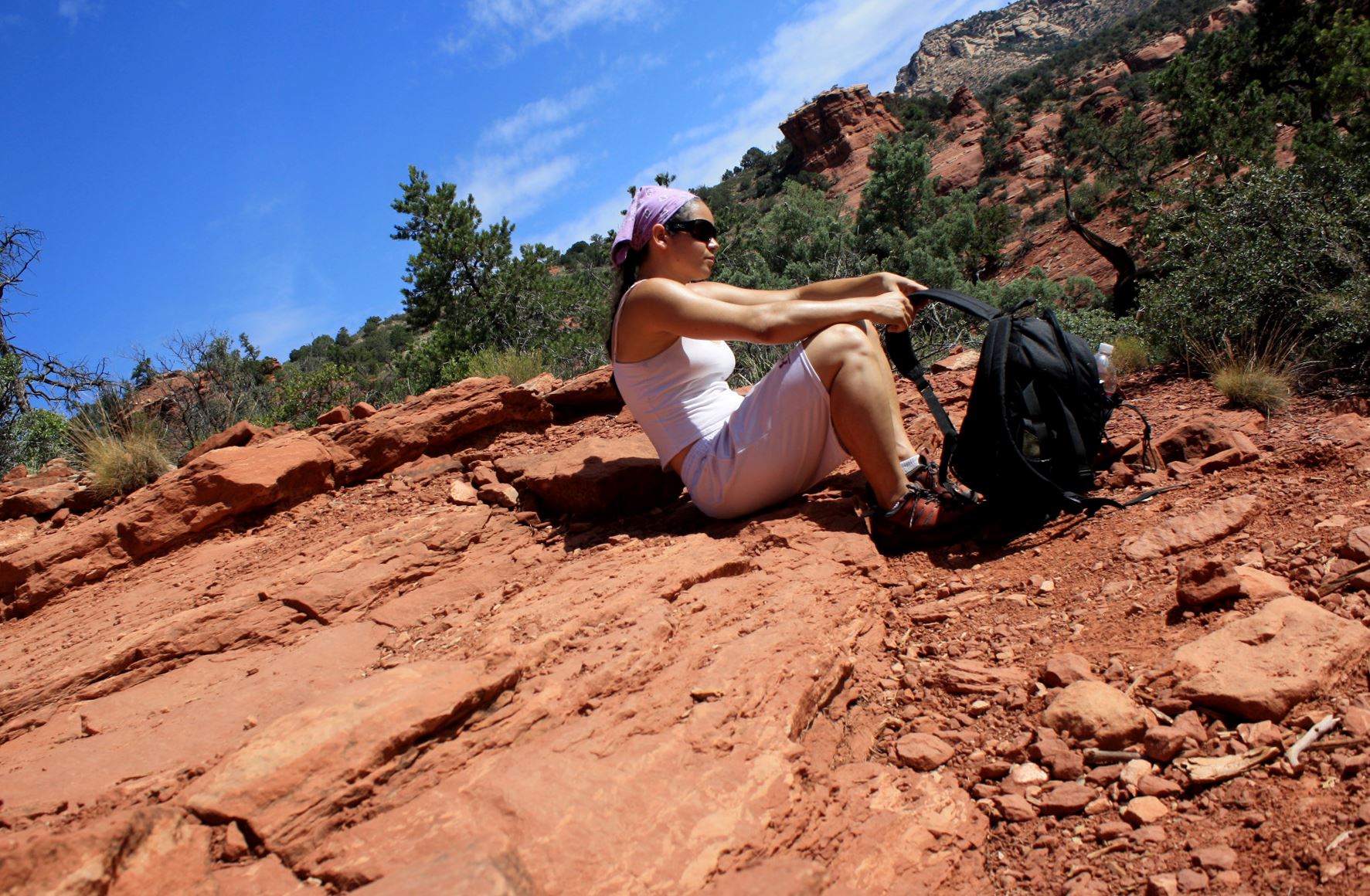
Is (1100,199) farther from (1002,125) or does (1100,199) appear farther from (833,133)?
(833,133)

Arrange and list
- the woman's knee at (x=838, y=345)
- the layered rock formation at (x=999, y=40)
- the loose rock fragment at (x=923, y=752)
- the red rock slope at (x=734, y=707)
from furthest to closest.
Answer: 1. the layered rock formation at (x=999, y=40)
2. the woman's knee at (x=838, y=345)
3. the loose rock fragment at (x=923, y=752)
4. the red rock slope at (x=734, y=707)

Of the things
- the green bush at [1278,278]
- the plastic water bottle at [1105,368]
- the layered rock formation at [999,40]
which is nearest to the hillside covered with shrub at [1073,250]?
the green bush at [1278,278]

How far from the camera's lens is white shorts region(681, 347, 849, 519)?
270cm

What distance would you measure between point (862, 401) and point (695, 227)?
941 mm

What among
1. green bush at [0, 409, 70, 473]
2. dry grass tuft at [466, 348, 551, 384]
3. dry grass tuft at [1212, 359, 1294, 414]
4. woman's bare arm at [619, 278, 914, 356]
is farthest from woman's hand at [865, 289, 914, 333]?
green bush at [0, 409, 70, 473]

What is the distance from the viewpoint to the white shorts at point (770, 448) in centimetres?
270

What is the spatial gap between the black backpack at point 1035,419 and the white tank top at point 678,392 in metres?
0.92

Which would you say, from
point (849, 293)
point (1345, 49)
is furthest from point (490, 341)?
point (1345, 49)

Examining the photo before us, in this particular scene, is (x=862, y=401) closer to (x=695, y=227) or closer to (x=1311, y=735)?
(x=695, y=227)

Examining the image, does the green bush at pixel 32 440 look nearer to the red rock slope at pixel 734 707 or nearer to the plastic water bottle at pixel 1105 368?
the red rock slope at pixel 734 707

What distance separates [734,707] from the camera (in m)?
1.66

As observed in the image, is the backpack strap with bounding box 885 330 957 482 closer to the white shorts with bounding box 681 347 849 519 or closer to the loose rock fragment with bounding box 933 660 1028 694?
the white shorts with bounding box 681 347 849 519

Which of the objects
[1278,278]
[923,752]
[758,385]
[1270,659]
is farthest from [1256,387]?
[923,752]

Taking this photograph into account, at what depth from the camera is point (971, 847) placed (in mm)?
1413
